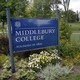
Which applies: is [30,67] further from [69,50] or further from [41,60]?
[69,50]

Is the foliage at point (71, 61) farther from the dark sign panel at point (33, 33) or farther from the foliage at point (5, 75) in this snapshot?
the foliage at point (5, 75)

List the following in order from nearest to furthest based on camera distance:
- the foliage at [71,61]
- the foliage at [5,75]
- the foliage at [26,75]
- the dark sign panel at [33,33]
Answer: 1. the foliage at [26,75]
2. the foliage at [5,75]
3. the dark sign panel at [33,33]
4. the foliage at [71,61]

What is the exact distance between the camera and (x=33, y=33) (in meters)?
7.19

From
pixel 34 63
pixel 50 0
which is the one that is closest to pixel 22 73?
pixel 34 63

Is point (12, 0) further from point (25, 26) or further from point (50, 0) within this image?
point (50, 0)

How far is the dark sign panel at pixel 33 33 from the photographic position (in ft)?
22.2

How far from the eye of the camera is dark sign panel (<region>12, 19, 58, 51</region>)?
22.2 feet

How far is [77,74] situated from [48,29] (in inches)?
77.5

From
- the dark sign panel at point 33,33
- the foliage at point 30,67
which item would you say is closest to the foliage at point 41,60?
the foliage at point 30,67

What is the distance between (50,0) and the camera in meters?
32.8

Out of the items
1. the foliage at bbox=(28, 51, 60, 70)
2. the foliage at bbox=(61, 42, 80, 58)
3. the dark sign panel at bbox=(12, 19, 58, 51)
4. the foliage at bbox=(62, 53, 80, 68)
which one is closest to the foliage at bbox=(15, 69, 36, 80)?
→ the foliage at bbox=(28, 51, 60, 70)

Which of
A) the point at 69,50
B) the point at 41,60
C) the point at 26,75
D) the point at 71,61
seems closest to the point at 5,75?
the point at 26,75

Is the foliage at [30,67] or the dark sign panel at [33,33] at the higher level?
the dark sign panel at [33,33]

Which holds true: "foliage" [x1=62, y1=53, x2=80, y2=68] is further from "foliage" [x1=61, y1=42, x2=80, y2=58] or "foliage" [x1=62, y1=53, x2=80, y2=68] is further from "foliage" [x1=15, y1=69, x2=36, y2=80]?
"foliage" [x1=15, y1=69, x2=36, y2=80]
